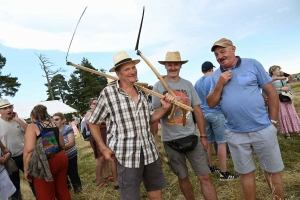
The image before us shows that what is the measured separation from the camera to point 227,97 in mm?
2719

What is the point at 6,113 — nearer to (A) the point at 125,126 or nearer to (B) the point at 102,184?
(B) the point at 102,184

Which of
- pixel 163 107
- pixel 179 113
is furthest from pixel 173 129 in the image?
pixel 163 107

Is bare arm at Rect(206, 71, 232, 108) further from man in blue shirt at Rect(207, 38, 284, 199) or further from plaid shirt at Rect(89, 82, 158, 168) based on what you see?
plaid shirt at Rect(89, 82, 158, 168)

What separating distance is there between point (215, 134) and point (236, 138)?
163 cm

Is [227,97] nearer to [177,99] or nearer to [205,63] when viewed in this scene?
[177,99]

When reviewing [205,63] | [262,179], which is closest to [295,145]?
[262,179]

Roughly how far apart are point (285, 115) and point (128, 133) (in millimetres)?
4994

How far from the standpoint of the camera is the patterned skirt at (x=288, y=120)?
19.1 ft

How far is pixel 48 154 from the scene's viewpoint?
129 inches

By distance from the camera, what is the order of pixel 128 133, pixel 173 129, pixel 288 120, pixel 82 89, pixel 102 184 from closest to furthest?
pixel 128 133 → pixel 173 129 → pixel 102 184 → pixel 288 120 → pixel 82 89

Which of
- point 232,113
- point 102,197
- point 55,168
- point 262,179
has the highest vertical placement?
point 232,113

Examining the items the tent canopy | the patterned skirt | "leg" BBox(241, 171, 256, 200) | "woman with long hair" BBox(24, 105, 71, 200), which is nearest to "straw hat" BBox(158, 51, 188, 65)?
"leg" BBox(241, 171, 256, 200)

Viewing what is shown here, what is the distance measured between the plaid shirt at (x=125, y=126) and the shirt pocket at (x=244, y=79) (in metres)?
1.13

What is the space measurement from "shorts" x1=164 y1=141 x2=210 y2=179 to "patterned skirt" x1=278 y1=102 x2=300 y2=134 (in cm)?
379
